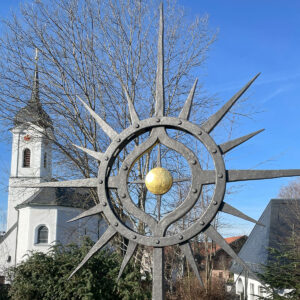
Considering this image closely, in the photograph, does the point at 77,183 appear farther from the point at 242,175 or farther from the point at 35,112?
the point at 35,112

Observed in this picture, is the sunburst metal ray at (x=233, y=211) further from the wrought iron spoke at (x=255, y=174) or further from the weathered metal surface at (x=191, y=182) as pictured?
the wrought iron spoke at (x=255, y=174)

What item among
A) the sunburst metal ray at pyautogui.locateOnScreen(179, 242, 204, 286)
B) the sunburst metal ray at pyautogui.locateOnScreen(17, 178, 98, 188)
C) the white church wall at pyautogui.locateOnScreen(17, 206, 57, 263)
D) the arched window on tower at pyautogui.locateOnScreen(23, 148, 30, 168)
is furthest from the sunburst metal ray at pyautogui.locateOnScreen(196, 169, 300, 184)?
the arched window on tower at pyautogui.locateOnScreen(23, 148, 30, 168)

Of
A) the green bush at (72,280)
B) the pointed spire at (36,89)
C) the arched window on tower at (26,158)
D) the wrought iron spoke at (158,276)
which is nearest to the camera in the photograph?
the wrought iron spoke at (158,276)

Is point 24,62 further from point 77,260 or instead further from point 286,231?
point 286,231

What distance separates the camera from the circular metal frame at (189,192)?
4.93 meters

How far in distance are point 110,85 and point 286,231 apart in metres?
11.0

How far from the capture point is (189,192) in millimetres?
5090

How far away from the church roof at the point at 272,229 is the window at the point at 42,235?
1797 centimetres

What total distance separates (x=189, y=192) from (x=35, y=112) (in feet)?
38.8

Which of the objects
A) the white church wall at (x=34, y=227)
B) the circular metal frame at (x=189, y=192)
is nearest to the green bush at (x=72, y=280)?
the circular metal frame at (x=189, y=192)

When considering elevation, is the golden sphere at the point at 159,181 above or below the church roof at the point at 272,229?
above

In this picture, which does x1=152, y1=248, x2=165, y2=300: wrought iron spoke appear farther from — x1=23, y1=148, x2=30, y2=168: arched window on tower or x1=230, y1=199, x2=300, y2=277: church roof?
x1=23, y1=148, x2=30, y2=168: arched window on tower

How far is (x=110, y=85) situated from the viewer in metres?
15.1

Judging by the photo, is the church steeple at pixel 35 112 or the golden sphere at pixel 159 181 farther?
the church steeple at pixel 35 112
